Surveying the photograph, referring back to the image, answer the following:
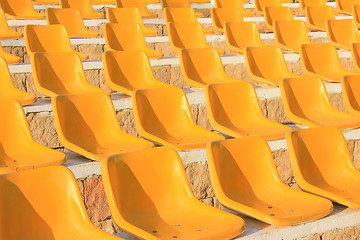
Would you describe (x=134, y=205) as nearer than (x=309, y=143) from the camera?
Yes

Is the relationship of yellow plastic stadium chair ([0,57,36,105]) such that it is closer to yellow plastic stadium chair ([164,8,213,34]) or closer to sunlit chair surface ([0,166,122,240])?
sunlit chair surface ([0,166,122,240])

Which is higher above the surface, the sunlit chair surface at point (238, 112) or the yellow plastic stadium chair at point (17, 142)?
the yellow plastic stadium chair at point (17, 142)

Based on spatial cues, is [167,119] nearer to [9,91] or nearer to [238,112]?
[238,112]

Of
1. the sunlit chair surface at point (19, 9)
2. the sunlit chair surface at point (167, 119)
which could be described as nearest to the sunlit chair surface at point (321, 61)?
the sunlit chair surface at point (167, 119)

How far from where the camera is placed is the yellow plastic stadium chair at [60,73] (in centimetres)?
326

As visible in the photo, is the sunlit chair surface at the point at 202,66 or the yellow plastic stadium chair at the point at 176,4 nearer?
the sunlit chair surface at the point at 202,66

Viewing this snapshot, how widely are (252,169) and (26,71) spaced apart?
163 cm

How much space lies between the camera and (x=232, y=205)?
2.12 metres

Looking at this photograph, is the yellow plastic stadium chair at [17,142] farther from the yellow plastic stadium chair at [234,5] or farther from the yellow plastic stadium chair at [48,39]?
the yellow plastic stadium chair at [234,5]

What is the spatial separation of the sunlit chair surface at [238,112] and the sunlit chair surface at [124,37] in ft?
3.42

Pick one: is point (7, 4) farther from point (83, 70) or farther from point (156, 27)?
point (83, 70)

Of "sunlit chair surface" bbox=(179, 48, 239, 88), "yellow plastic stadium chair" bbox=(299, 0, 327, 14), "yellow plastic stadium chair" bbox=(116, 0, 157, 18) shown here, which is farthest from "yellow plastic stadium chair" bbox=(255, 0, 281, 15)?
"sunlit chair surface" bbox=(179, 48, 239, 88)

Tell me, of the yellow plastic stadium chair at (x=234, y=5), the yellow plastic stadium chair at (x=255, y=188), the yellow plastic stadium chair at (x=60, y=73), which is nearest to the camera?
the yellow plastic stadium chair at (x=255, y=188)

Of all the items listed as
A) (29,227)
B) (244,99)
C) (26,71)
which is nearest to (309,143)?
(244,99)
